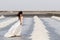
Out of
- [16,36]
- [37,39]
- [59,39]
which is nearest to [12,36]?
[16,36]

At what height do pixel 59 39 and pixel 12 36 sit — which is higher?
pixel 12 36

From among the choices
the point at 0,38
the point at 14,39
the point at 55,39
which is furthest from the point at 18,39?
the point at 55,39

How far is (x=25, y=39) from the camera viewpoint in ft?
20.6

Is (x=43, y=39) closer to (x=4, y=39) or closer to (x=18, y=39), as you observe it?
(x=18, y=39)

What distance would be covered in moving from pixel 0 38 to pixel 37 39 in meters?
1.29

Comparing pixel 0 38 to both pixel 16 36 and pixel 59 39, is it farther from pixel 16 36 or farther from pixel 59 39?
pixel 59 39

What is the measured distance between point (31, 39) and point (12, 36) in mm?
762

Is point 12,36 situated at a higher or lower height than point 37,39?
higher

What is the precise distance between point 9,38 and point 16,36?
351 mm

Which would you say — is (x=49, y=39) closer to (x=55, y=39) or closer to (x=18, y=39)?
(x=55, y=39)

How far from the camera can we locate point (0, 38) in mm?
6461

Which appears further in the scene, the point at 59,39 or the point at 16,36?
the point at 16,36

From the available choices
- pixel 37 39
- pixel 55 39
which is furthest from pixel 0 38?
pixel 55 39

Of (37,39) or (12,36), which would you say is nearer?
(37,39)
